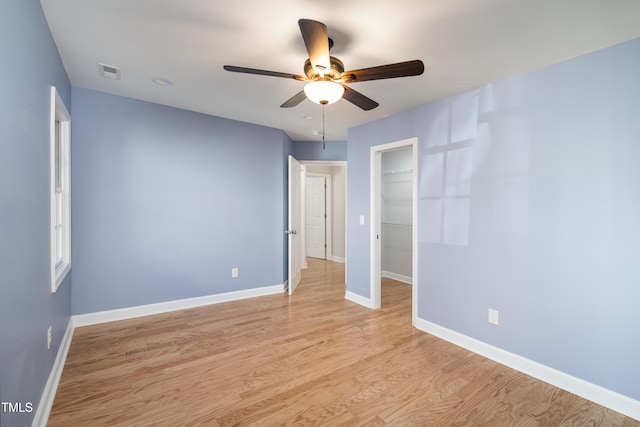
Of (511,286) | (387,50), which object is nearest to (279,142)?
(387,50)

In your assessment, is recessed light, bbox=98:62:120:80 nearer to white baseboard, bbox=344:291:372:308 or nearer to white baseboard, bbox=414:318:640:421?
white baseboard, bbox=344:291:372:308

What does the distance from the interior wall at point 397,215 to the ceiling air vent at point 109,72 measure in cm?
410

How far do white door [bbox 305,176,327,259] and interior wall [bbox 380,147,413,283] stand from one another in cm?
192

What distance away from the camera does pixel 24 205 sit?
4.91 feet

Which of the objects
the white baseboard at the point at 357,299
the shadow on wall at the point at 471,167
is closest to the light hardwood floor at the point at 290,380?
the white baseboard at the point at 357,299

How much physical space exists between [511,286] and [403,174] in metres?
3.04

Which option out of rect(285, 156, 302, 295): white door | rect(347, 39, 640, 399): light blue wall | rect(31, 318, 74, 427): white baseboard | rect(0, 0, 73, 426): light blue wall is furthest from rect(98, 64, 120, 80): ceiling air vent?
rect(347, 39, 640, 399): light blue wall

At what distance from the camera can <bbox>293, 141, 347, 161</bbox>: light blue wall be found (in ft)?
16.6

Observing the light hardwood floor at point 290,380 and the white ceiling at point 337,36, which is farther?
the light hardwood floor at point 290,380

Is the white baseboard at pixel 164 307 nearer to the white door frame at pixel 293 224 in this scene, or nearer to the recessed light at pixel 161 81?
the white door frame at pixel 293 224

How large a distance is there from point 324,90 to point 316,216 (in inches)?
219

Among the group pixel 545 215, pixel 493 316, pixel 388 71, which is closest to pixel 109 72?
pixel 388 71

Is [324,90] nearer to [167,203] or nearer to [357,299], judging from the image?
[167,203]

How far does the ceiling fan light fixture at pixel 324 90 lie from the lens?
1.75 meters
